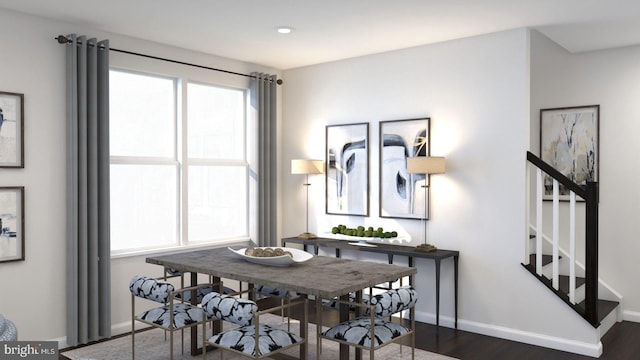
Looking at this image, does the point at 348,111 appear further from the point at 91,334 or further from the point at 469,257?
the point at 91,334

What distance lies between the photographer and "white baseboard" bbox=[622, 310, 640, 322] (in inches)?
203

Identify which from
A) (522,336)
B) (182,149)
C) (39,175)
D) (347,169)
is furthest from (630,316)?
(39,175)

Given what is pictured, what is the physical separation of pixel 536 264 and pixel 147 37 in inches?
160

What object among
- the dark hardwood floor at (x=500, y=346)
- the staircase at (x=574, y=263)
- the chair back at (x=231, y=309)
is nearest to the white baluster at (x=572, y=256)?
the staircase at (x=574, y=263)

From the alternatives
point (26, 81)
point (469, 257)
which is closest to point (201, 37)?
point (26, 81)

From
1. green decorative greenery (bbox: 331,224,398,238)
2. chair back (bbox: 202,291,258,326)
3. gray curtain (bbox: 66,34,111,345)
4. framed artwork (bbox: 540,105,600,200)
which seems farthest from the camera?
framed artwork (bbox: 540,105,600,200)

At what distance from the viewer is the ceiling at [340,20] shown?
3.92 m

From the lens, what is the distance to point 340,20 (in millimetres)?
4320

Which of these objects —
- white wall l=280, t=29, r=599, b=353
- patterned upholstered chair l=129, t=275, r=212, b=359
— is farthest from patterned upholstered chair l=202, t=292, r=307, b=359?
white wall l=280, t=29, r=599, b=353

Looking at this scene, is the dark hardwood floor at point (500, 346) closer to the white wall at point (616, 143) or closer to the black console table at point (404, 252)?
the black console table at point (404, 252)

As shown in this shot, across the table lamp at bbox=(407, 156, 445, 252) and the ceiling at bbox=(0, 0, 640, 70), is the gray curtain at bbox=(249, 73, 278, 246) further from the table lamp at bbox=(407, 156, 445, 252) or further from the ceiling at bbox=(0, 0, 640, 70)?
the table lamp at bbox=(407, 156, 445, 252)

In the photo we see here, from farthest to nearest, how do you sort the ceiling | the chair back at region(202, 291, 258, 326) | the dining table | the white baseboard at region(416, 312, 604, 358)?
1. the white baseboard at region(416, 312, 604, 358)
2. the ceiling
3. the dining table
4. the chair back at region(202, 291, 258, 326)

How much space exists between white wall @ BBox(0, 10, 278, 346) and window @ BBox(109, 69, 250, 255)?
548 mm

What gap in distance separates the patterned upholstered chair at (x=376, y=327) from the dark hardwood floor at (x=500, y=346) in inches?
42.2
